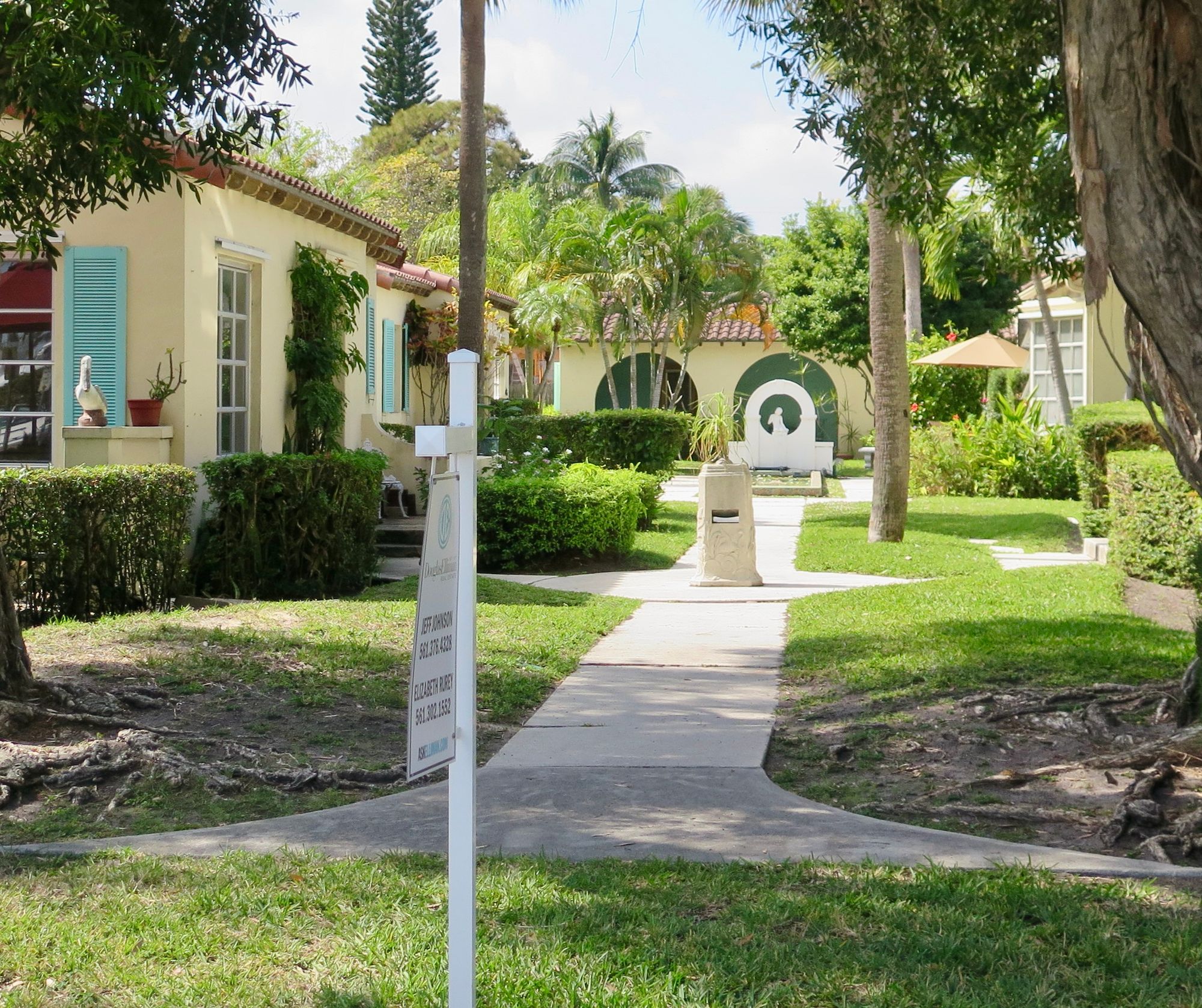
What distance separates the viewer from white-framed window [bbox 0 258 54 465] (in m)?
11.2

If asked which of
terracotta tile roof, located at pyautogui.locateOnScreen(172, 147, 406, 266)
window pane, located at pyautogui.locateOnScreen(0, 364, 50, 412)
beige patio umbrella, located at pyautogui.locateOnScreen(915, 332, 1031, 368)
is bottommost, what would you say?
window pane, located at pyautogui.locateOnScreen(0, 364, 50, 412)

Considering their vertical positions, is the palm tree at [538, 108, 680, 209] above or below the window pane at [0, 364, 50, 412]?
above

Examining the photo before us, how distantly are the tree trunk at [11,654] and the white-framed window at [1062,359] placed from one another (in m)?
20.2

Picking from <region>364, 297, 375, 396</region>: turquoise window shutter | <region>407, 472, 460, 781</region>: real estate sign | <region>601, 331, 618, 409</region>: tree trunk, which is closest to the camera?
<region>407, 472, 460, 781</region>: real estate sign

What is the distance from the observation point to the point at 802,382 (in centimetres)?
3675

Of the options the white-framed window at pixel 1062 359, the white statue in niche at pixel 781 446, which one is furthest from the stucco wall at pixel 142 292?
the white statue in niche at pixel 781 446

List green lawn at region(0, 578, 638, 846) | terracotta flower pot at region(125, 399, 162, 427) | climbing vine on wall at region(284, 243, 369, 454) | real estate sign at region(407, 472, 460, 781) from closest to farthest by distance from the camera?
real estate sign at region(407, 472, 460, 781) < green lawn at region(0, 578, 638, 846) < terracotta flower pot at region(125, 399, 162, 427) < climbing vine on wall at region(284, 243, 369, 454)

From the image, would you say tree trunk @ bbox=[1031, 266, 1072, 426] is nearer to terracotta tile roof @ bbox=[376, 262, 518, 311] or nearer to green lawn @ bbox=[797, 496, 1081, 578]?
green lawn @ bbox=[797, 496, 1081, 578]

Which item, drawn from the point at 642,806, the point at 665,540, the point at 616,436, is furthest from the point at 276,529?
the point at 616,436

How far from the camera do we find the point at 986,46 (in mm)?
7891

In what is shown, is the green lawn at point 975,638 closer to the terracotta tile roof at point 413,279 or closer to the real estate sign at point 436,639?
the real estate sign at point 436,639

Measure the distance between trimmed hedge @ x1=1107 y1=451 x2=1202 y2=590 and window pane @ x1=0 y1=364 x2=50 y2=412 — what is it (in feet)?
30.6

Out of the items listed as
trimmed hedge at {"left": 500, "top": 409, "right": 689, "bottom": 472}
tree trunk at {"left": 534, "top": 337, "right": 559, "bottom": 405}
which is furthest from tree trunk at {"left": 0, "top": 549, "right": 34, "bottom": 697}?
tree trunk at {"left": 534, "top": 337, "right": 559, "bottom": 405}

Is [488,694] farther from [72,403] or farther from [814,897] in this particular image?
[72,403]
